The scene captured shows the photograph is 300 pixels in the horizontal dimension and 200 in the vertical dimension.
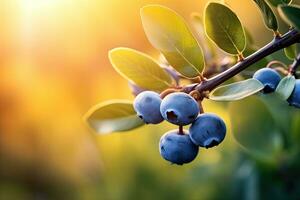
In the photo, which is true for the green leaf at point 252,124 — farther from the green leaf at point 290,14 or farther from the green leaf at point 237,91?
the green leaf at point 290,14

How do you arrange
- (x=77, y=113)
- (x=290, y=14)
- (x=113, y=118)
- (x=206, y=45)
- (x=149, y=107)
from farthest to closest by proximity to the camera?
(x=77, y=113) < (x=206, y=45) < (x=113, y=118) < (x=149, y=107) < (x=290, y=14)

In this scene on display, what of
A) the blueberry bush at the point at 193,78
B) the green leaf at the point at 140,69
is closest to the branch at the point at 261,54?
the blueberry bush at the point at 193,78

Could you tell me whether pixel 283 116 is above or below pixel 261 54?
below

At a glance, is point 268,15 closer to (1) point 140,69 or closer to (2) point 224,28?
(2) point 224,28

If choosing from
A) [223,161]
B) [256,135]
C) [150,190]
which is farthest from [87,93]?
[256,135]

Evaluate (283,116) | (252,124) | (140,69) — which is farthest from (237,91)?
(283,116)

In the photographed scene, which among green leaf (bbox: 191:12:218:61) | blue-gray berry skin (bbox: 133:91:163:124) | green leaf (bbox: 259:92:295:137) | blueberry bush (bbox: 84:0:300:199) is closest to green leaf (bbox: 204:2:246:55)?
blueberry bush (bbox: 84:0:300:199)

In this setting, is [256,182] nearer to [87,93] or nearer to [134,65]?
[134,65]
